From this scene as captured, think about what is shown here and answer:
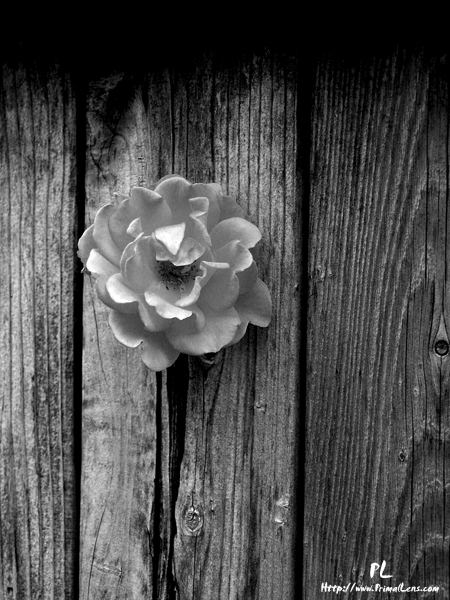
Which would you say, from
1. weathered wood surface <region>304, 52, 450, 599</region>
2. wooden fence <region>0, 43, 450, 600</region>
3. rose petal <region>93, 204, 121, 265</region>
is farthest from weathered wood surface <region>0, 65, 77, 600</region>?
weathered wood surface <region>304, 52, 450, 599</region>

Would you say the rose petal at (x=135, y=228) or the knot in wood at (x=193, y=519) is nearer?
the rose petal at (x=135, y=228)

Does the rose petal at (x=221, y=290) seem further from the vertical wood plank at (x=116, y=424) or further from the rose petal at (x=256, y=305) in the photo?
the vertical wood plank at (x=116, y=424)

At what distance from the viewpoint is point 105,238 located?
33.2 inches

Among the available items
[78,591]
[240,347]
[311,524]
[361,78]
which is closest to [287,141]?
[361,78]

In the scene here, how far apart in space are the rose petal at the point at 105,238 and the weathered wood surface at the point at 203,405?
0.13 meters

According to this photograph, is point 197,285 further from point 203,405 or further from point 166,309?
point 203,405

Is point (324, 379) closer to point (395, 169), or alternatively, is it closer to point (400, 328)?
point (400, 328)

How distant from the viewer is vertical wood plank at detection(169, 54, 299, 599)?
92cm

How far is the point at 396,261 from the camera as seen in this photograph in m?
0.93

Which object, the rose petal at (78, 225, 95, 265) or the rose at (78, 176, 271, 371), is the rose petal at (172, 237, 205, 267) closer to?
the rose at (78, 176, 271, 371)

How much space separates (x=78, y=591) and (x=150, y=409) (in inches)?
13.0

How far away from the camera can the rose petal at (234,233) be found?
862 millimetres

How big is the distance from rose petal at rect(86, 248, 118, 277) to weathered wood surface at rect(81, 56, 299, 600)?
134mm

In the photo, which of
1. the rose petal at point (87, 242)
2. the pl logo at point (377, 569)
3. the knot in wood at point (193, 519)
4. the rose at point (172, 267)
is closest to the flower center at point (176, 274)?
the rose at point (172, 267)
